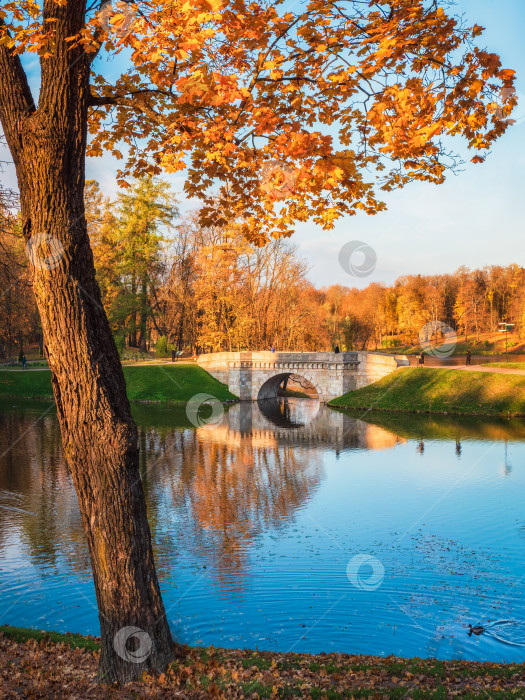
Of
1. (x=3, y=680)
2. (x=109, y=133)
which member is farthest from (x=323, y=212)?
(x=3, y=680)

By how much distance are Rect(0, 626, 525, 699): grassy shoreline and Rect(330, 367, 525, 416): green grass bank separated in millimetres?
25882

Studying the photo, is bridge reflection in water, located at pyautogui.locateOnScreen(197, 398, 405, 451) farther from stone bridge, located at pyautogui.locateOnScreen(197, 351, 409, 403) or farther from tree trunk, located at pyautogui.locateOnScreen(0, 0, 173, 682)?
tree trunk, located at pyautogui.locateOnScreen(0, 0, 173, 682)

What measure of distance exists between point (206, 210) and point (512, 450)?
60.8ft

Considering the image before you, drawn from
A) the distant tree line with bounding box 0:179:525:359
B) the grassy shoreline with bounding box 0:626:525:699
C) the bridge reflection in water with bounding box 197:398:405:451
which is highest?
the distant tree line with bounding box 0:179:525:359

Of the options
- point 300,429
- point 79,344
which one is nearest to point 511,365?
point 300,429

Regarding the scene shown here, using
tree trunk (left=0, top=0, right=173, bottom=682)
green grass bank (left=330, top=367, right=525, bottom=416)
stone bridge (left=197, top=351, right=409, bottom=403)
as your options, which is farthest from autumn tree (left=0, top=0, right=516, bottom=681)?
stone bridge (left=197, top=351, right=409, bottom=403)

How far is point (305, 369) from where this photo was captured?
38.2 m

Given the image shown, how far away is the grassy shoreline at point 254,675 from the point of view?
509 cm

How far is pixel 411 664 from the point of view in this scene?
20.9ft

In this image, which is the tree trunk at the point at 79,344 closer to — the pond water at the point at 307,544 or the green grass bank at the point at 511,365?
the pond water at the point at 307,544

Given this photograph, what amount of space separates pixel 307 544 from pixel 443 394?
2277 centimetres

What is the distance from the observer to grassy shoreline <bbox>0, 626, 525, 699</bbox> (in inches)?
200

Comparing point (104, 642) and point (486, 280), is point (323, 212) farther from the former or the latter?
point (486, 280)

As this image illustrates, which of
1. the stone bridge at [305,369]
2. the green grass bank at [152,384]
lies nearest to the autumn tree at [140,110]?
the stone bridge at [305,369]
